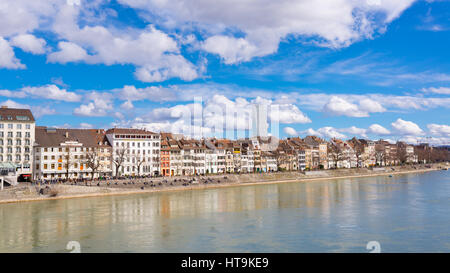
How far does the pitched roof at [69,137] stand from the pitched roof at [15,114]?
11.7 feet

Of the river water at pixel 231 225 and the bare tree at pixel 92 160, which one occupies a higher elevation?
→ the bare tree at pixel 92 160

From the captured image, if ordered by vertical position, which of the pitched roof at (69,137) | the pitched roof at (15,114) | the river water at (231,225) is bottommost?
the river water at (231,225)

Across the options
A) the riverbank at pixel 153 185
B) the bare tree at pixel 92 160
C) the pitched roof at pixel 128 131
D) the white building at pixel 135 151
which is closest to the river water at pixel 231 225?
the riverbank at pixel 153 185

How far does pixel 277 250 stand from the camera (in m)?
21.0

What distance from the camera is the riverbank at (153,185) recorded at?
150 ft

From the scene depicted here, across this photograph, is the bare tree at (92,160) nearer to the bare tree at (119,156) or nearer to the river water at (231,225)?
the bare tree at (119,156)

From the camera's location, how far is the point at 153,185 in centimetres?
5709

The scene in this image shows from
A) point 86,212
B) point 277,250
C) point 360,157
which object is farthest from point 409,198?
point 360,157

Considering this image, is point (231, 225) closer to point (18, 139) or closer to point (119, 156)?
point (119, 156)

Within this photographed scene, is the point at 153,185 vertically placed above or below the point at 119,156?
below

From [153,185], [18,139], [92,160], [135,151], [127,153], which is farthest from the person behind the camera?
[135,151]

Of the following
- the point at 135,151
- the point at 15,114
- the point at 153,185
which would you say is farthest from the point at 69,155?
the point at 153,185

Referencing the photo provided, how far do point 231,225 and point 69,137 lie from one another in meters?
42.0
